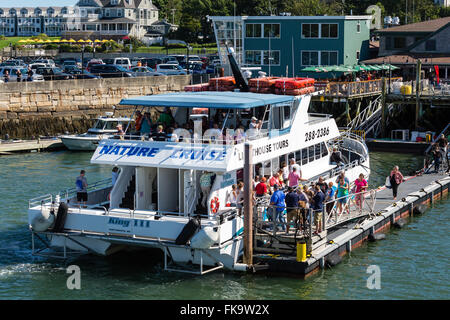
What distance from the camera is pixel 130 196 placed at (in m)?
22.2

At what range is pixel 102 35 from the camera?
13088 centimetres

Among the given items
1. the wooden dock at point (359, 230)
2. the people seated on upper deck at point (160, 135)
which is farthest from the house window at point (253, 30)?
the people seated on upper deck at point (160, 135)

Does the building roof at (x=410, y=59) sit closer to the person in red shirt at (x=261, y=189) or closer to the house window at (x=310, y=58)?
the house window at (x=310, y=58)

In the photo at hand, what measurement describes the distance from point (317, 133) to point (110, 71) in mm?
39680

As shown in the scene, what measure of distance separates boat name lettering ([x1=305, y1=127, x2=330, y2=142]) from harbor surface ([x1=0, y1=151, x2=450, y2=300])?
406cm

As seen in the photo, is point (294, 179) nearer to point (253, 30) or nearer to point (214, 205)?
point (214, 205)

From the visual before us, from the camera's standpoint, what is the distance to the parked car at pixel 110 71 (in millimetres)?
61047

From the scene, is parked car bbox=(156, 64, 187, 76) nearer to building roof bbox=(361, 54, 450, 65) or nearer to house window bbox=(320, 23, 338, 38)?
house window bbox=(320, 23, 338, 38)

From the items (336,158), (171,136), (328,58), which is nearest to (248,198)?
(171,136)

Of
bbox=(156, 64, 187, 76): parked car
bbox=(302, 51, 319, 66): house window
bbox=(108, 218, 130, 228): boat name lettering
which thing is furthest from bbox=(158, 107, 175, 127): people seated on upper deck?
bbox=(156, 64, 187, 76): parked car

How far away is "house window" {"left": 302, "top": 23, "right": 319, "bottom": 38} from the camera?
56.0 metres

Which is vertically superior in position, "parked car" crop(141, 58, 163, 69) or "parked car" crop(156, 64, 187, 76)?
"parked car" crop(141, 58, 163, 69)

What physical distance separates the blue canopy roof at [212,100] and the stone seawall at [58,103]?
2830 centimetres

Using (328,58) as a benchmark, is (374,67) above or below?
below
